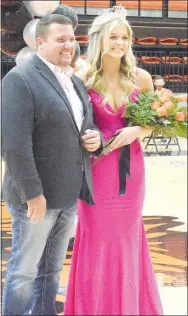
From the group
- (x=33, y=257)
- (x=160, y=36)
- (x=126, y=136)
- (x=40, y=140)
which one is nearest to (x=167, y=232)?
(x=126, y=136)

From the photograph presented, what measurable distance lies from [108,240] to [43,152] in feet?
1.88

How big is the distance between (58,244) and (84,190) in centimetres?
23

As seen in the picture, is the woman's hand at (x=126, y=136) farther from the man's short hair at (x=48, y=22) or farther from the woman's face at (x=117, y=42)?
the man's short hair at (x=48, y=22)

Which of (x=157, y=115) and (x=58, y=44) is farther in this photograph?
(x=157, y=115)

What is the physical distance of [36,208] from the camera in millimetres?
2227

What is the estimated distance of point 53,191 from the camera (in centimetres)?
230

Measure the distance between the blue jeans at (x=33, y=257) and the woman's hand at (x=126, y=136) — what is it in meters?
0.32

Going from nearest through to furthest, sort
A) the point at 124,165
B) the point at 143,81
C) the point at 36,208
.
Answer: the point at 36,208 → the point at 124,165 → the point at 143,81

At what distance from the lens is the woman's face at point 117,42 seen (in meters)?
2.48

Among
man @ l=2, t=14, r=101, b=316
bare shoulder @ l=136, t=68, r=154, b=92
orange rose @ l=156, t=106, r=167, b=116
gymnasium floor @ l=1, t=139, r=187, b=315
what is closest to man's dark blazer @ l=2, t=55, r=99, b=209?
man @ l=2, t=14, r=101, b=316

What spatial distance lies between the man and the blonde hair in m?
0.17

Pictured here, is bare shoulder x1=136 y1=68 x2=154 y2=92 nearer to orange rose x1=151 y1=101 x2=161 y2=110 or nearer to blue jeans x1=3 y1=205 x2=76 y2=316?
orange rose x1=151 y1=101 x2=161 y2=110

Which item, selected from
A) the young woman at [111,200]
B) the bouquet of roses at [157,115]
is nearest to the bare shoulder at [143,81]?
the young woman at [111,200]

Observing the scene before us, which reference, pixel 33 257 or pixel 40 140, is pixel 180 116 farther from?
pixel 33 257
